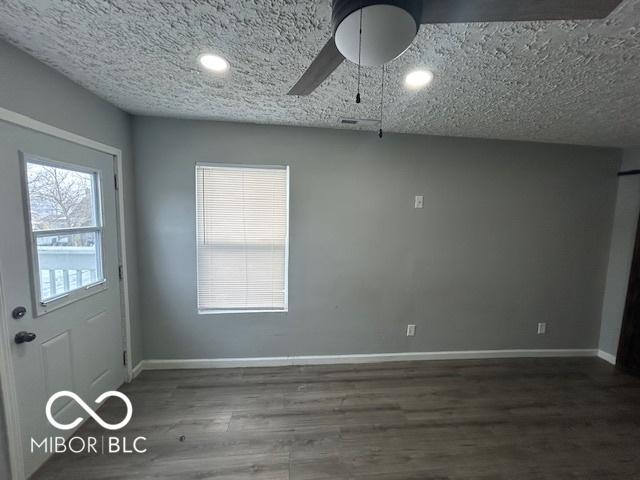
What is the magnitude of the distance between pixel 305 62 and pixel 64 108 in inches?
63.1

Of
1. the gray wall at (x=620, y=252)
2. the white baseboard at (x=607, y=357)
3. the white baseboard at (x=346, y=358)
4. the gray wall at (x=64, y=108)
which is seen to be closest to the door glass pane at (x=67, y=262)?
the gray wall at (x=64, y=108)

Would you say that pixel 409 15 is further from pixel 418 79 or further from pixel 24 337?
pixel 24 337

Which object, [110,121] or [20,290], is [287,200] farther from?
[20,290]

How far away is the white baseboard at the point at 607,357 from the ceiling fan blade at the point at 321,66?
4395 mm

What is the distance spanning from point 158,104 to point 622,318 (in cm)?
521

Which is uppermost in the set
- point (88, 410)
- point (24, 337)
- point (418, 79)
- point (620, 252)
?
point (418, 79)

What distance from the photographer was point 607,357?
3.03 m

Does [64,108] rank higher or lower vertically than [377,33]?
higher

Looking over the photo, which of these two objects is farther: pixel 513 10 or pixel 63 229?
pixel 63 229

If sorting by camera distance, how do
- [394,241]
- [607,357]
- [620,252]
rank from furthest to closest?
[607,357], [620,252], [394,241]

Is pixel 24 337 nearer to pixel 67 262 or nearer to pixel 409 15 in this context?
pixel 67 262

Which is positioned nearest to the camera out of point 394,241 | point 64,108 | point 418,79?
point 418,79

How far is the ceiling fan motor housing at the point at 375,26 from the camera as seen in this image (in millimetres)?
713

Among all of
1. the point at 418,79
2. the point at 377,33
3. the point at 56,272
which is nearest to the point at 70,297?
the point at 56,272
